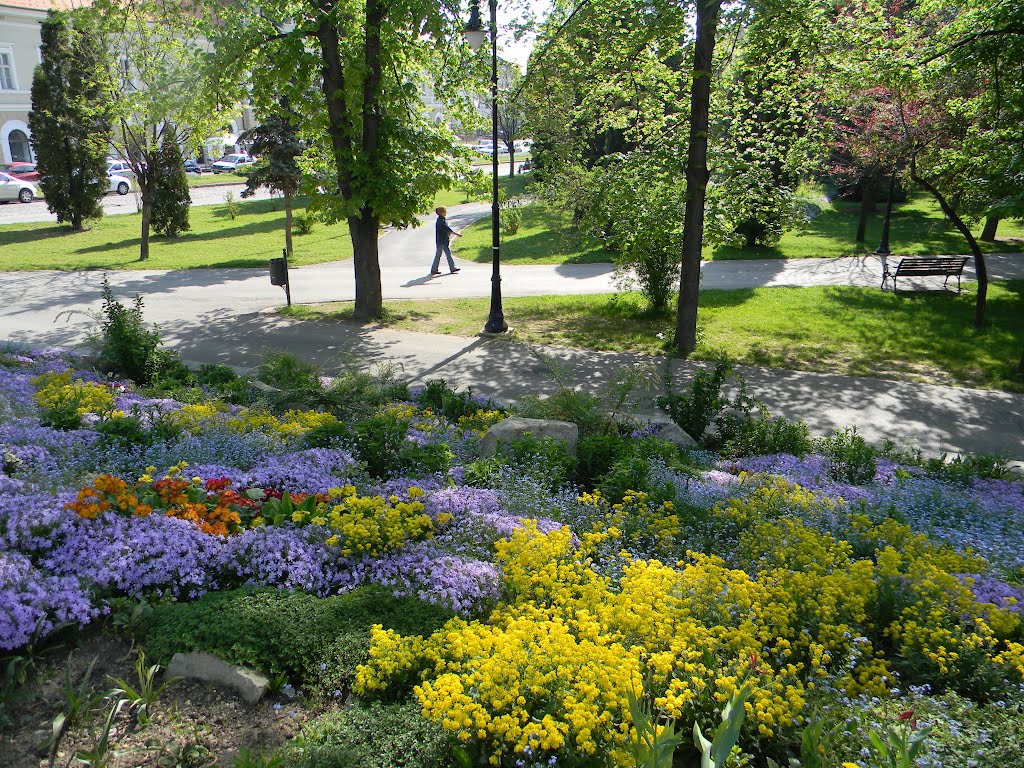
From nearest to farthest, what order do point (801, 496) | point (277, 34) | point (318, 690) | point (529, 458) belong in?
point (318, 690) → point (801, 496) → point (529, 458) → point (277, 34)

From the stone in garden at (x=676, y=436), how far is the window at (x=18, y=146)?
4909 cm

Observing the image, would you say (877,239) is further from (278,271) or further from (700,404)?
(700,404)

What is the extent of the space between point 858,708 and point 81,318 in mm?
14384

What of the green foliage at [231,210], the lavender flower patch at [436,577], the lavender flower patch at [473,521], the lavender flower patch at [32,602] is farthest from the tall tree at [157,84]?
the lavender flower patch at [436,577]

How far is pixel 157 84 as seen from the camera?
15203mm

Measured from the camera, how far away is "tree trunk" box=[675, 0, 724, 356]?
11.1 metres

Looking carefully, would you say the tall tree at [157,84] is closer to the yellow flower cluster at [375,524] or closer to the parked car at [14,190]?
the yellow flower cluster at [375,524]

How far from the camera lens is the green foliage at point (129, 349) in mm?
9094

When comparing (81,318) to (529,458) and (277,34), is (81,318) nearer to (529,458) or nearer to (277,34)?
(277,34)

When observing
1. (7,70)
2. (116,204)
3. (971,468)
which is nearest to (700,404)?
(971,468)

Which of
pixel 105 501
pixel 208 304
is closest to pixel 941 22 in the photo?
pixel 208 304

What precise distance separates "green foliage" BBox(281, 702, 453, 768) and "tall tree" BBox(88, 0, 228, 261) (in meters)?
12.0

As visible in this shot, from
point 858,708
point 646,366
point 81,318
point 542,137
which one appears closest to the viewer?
point 858,708

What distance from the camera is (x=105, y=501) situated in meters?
4.95
